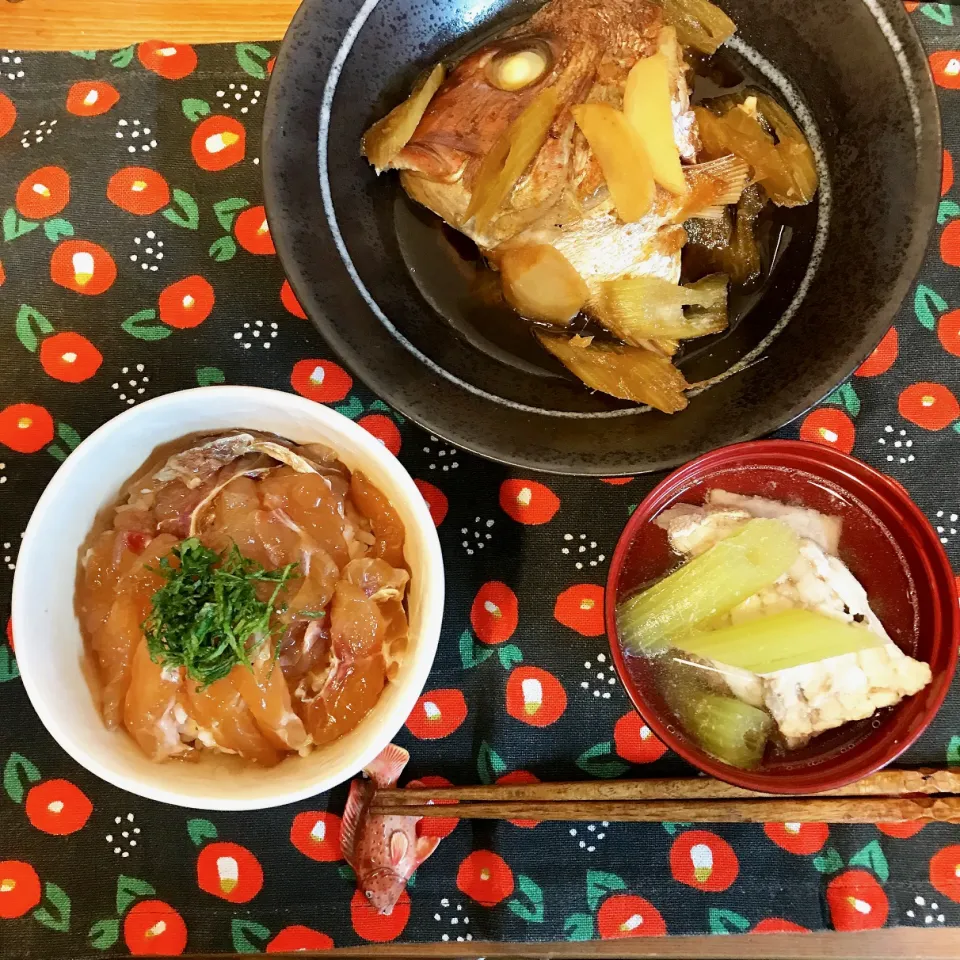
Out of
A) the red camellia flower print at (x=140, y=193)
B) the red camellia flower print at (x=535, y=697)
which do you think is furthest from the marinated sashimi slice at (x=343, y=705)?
the red camellia flower print at (x=140, y=193)

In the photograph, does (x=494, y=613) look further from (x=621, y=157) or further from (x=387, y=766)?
(x=621, y=157)

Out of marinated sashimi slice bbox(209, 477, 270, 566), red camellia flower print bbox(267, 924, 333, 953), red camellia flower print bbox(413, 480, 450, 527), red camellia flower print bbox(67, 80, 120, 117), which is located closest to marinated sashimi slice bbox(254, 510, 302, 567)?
marinated sashimi slice bbox(209, 477, 270, 566)

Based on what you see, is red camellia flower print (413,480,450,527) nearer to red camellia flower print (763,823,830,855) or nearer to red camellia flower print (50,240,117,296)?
red camellia flower print (50,240,117,296)

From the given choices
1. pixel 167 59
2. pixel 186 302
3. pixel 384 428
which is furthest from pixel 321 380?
pixel 167 59

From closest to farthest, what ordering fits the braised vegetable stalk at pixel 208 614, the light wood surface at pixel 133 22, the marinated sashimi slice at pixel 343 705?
the braised vegetable stalk at pixel 208 614, the marinated sashimi slice at pixel 343 705, the light wood surface at pixel 133 22

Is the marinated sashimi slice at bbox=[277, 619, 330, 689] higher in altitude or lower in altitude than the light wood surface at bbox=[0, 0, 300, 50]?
lower

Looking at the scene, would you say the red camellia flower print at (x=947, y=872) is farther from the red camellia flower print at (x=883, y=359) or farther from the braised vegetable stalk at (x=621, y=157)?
the braised vegetable stalk at (x=621, y=157)
